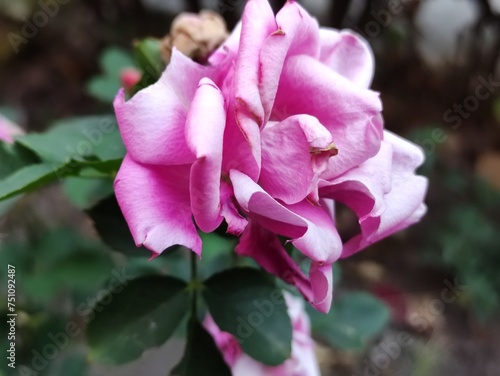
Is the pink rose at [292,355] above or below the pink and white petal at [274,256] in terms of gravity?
below

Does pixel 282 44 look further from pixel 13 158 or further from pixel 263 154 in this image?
pixel 13 158

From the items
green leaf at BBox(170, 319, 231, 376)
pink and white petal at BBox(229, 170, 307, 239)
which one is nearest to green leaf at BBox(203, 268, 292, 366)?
green leaf at BBox(170, 319, 231, 376)

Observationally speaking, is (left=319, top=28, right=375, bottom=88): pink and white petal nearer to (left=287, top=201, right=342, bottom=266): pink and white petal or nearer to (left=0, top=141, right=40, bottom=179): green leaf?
(left=287, top=201, right=342, bottom=266): pink and white petal

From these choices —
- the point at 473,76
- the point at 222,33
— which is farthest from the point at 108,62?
the point at 473,76

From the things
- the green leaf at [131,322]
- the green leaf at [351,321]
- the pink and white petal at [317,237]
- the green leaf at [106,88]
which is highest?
the pink and white petal at [317,237]

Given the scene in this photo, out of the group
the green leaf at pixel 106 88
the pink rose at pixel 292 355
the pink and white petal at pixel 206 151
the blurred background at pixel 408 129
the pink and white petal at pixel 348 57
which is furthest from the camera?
the blurred background at pixel 408 129

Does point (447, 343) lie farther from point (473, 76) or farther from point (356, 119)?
point (356, 119)

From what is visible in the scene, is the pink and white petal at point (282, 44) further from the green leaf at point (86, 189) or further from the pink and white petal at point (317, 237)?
the green leaf at point (86, 189)

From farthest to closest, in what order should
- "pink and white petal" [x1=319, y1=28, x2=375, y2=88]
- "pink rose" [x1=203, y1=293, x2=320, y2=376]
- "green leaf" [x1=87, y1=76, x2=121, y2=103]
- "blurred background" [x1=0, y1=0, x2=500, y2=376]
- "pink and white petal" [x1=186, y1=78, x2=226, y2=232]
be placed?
"blurred background" [x1=0, y1=0, x2=500, y2=376] < "green leaf" [x1=87, y1=76, x2=121, y2=103] < "pink rose" [x1=203, y1=293, x2=320, y2=376] < "pink and white petal" [x1=319, y1=28, x2=375, y2=88] < "pink and white petal" [x1=186, y1=78, x2=226, y2=232]

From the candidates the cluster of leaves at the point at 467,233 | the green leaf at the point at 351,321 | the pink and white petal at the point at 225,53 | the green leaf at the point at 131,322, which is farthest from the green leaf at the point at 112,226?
the cluster of leaves at the point at 467,233
